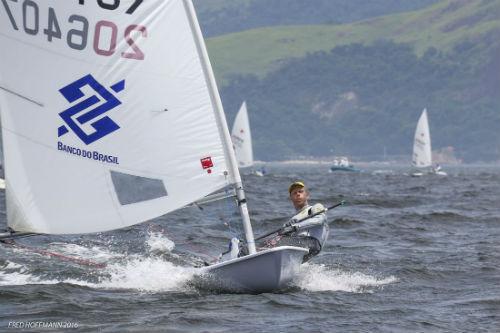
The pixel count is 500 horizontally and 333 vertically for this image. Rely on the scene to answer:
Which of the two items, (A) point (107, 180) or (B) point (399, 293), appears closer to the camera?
(A) point (107, 180)

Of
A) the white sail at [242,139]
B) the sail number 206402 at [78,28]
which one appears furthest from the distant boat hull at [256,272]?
the white sail at [242,139]

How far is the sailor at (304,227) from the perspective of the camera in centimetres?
1633

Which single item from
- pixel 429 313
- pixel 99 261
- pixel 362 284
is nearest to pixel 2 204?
pixel 99 261

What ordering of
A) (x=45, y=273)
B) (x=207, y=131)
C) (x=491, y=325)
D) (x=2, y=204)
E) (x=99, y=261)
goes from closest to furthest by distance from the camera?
1. (x=491, y=325)
2. (x=207, y=131)
3. (x=45, y=273)
4. (x=99, y=261)
5. (x=2, y=204)

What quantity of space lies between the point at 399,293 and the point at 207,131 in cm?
418

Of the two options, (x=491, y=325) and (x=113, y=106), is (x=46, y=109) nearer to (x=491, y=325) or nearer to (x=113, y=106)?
(x=113, y=106)

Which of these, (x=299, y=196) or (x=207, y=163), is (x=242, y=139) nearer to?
(x=299, y=196)

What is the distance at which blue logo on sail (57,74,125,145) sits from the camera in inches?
601

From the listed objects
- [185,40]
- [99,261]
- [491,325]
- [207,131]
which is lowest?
[491,325]

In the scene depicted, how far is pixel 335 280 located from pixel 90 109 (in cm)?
520

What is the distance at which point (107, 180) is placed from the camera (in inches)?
609

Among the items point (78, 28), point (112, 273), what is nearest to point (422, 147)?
point (112, 273)

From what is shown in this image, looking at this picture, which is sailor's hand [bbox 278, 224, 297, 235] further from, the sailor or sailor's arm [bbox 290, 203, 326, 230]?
sailor's arm [bbox 290, 203, 326, 230]

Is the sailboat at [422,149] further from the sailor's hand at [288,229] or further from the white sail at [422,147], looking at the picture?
the sailor's hand at [288,229]
